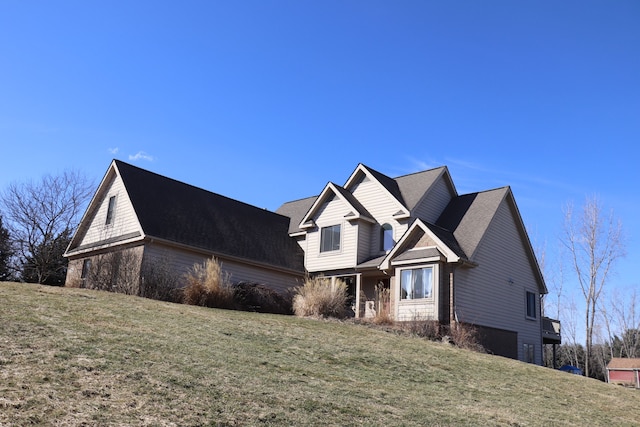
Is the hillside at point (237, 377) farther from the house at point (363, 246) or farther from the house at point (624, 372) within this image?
the house at point (624, 372)

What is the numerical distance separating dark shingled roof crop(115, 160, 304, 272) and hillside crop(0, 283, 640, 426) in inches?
314

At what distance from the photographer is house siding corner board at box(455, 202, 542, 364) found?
2425cm

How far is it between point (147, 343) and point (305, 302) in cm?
1205

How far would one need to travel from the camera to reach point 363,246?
28.1 meters

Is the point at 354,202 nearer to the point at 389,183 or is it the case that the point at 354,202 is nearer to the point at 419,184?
the point at 389,183

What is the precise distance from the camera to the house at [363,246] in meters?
23.9

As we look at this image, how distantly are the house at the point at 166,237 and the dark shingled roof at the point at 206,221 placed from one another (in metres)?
0.06

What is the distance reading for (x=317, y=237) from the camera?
29.8 m

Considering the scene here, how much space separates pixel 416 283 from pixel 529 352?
26.1 feet

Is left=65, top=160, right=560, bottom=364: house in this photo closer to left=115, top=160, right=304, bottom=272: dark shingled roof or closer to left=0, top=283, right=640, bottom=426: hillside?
left=115, top=160, right=304, bottom=272: dark shingled roof

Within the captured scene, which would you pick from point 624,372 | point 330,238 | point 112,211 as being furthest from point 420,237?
point 624,372

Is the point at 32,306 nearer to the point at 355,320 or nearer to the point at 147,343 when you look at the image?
the point at 147,343

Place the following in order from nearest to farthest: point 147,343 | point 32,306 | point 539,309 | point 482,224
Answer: point 147,343 → point 32,306 → point 482,224 → point 539,309

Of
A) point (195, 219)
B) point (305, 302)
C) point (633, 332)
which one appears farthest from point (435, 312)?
point (633, 332)
